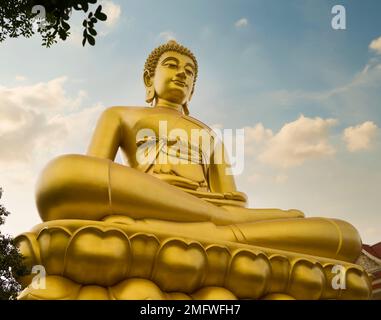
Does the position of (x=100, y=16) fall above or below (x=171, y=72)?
below

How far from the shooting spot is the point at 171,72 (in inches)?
216

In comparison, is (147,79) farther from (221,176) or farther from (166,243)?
(166,243)

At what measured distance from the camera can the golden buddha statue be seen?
3.25m

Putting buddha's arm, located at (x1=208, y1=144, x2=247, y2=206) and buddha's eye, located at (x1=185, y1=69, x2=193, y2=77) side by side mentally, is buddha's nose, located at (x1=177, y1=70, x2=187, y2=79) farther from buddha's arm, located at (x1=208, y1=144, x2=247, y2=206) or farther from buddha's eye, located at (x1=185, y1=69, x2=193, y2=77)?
buddha's arm, located at (x1=208, y1=144, x2=247, y2=206)

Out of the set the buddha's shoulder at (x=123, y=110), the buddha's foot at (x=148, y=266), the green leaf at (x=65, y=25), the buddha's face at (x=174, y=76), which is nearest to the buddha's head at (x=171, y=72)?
the buddha's face at (x=174, y=76)

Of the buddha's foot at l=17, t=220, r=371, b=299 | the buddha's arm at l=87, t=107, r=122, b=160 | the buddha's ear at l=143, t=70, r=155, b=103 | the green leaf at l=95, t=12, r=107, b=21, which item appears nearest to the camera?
the green leaf at l=95, t=12, r=107, b=21

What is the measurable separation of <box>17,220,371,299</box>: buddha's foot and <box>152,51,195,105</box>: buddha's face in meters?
2.30

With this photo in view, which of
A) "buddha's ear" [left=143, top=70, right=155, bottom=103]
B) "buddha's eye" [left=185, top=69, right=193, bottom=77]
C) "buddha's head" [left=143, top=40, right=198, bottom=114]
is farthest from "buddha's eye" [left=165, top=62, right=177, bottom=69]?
"buddha's ear" [left=143, top=70, right=155, bottom=103]

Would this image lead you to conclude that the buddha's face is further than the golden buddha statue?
Yes

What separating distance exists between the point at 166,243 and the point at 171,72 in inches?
100

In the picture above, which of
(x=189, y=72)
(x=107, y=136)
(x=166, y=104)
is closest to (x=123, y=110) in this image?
(x=107, y=136)

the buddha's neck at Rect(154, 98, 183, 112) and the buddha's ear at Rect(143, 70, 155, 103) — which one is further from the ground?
the buddha's ear at Rect(143, 70, 155, 103)
